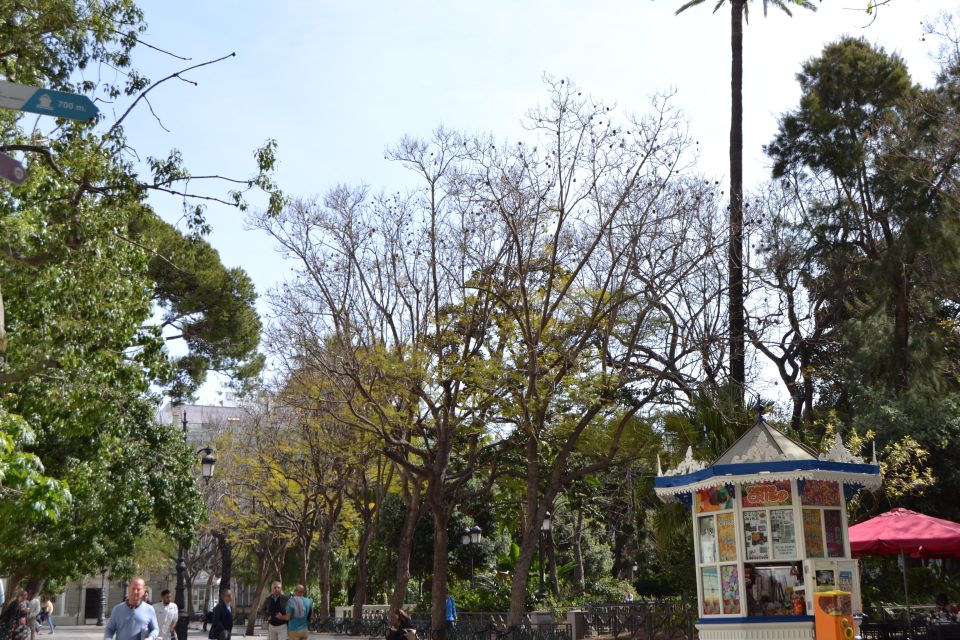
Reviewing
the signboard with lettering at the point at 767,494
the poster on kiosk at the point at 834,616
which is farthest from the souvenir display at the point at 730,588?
the poster on kiosk at the point at 834,616

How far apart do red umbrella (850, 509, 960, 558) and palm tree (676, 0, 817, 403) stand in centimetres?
428

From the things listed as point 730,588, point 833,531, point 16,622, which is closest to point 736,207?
point 833,531

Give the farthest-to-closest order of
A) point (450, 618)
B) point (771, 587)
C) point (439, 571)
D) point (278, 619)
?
point (450, 618), point (439, 571), point (278, 619), point (771, 587)

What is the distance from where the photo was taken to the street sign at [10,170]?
5340 millimetres

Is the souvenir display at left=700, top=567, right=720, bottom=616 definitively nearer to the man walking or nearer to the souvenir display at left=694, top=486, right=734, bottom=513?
the souvenir display at left=694, top=486, right=734, bottom=513

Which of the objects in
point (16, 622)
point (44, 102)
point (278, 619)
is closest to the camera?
point (44, 102)

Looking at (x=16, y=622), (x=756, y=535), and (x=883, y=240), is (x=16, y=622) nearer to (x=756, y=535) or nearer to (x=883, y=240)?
(x=756, y=535)

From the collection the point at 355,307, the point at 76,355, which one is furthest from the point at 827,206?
the point at 76,355

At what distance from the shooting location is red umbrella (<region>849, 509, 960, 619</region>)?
1658 cm

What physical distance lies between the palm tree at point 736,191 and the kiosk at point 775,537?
17.9ft

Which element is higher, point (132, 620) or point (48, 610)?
point (132, 620)

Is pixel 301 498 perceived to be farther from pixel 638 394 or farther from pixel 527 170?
pixel 527 170

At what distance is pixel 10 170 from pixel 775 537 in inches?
509

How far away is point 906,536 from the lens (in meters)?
16.8
